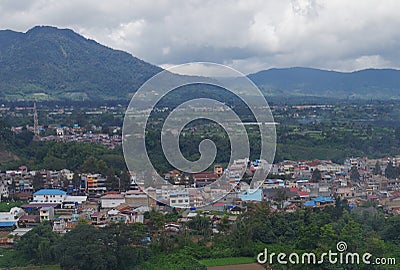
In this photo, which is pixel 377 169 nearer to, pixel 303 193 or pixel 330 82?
pixel 303 193

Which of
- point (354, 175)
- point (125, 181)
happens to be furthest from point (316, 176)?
point (125, 181)

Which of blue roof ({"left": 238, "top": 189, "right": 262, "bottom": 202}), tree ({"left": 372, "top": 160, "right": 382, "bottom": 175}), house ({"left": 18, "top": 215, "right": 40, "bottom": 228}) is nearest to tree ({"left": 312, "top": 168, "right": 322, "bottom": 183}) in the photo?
tree ({"left": 372, "top": 160, "right": 382, "bottom": 175})

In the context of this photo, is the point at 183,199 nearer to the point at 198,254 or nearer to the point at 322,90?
the point at 198,254

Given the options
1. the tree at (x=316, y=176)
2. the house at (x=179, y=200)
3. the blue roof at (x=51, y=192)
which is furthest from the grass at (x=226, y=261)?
the tree at (x=316, y=176)

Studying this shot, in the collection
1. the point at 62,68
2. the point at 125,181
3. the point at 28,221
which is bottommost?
the point at 28,221

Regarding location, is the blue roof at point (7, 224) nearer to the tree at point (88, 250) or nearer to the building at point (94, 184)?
the tree at point (88, 250)

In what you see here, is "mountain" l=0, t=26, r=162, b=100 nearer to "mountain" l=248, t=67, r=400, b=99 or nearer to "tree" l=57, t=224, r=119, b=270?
"mountain" l=248, t=67, r=400, b=99
